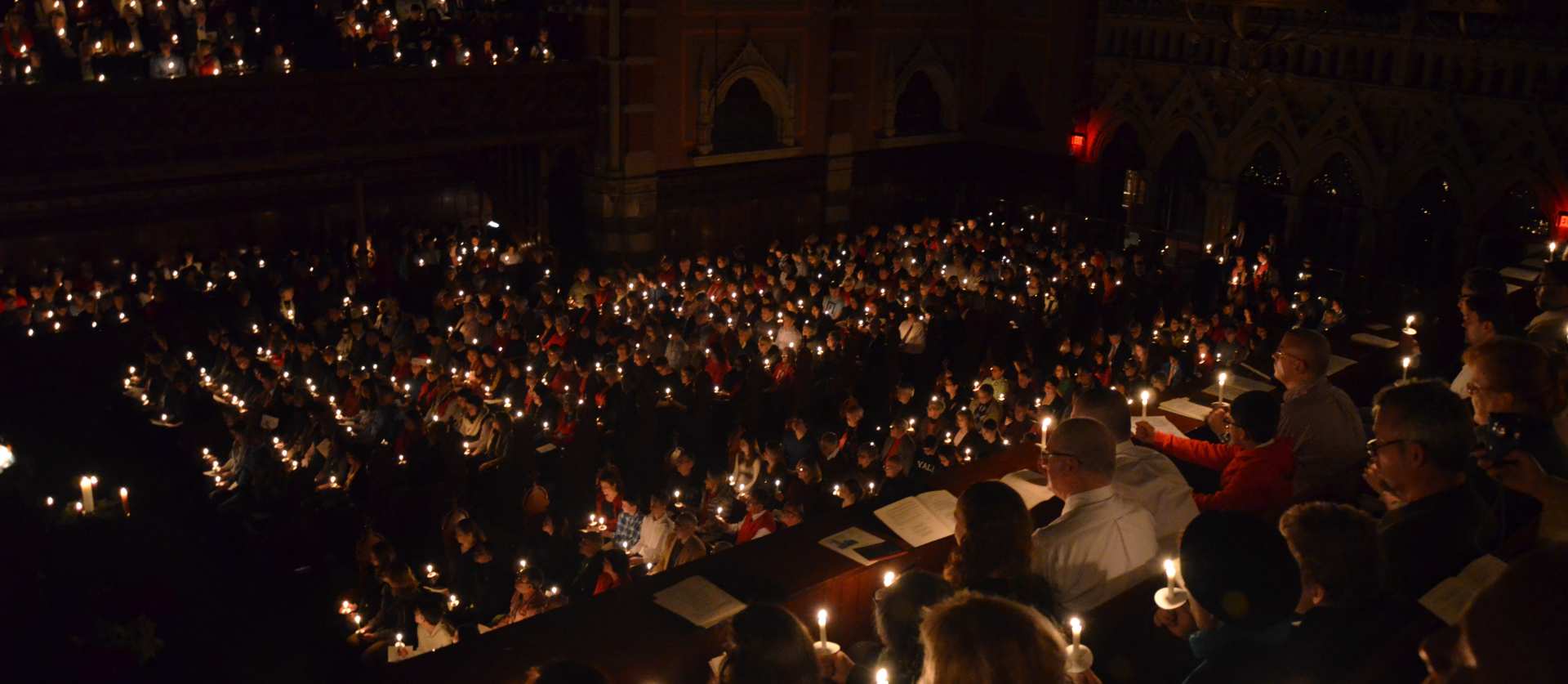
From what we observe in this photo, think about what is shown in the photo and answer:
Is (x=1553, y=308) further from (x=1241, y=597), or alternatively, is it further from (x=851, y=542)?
(x=1241, y=597)

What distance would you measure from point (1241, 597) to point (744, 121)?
21.0m

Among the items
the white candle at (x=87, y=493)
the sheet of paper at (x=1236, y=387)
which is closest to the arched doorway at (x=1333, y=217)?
the sheet of paper at (x=1236, y=387)

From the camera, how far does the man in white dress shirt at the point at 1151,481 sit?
5633 millimetres

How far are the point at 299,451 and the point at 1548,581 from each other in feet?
38.7

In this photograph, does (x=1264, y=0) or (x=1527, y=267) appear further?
(x=1527, y=267)

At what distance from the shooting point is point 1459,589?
163 inches

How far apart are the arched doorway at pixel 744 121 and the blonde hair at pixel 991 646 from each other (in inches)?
809

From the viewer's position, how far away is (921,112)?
87.4 feet

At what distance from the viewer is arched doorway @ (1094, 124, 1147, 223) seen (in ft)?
80.8

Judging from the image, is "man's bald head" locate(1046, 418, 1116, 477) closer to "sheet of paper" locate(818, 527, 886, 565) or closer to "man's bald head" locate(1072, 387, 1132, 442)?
"man's bald head" locate(1072, 387, 1132, 442)

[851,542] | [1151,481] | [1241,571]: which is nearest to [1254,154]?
[1151,481]

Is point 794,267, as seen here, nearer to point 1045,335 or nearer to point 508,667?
point 1045,335

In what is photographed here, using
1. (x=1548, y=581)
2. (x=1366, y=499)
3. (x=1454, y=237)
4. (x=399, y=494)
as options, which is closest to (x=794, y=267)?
(x=399, y=494)

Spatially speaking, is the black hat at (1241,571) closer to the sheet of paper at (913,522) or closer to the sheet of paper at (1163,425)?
the sheet of paper at (913,522)
